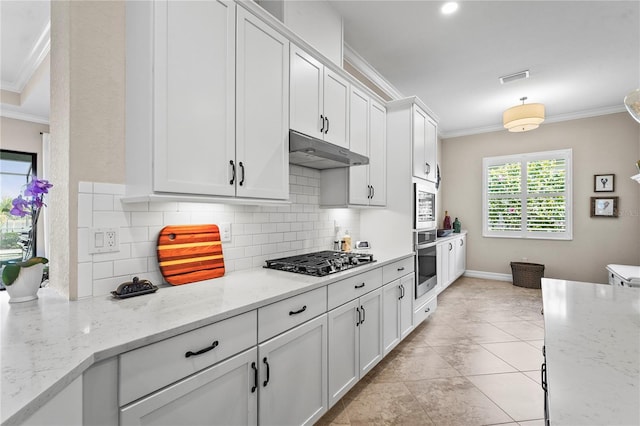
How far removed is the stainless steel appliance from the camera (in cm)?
324

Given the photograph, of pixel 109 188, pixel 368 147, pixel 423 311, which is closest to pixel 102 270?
pixel 109 188

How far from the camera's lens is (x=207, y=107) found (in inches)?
61.4

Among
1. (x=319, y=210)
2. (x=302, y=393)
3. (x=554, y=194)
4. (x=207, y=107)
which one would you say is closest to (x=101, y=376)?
(x=302, y=393)

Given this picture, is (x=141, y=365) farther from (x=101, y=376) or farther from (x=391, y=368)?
(x=391, y=368)

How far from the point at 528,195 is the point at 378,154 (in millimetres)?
4043

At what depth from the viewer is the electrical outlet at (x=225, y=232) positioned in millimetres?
1987

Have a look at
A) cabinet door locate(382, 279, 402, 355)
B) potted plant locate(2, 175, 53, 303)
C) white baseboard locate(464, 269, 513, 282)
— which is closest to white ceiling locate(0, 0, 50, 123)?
potted plant locate(2, 175, 53, 303)

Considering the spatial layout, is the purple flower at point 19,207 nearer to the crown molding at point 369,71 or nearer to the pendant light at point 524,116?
the crown molding at point 369,71

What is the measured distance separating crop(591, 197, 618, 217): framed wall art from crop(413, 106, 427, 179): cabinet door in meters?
3.58

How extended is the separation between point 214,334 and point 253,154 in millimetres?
1030

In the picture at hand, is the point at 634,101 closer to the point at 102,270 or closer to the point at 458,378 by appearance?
the point at 458,378

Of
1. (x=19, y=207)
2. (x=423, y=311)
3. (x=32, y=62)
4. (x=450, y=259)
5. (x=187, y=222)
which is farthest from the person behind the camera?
(x=450, y=259)

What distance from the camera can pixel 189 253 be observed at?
1731 millimetres

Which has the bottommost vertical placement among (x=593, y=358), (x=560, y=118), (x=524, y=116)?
(x=593, y=358)
